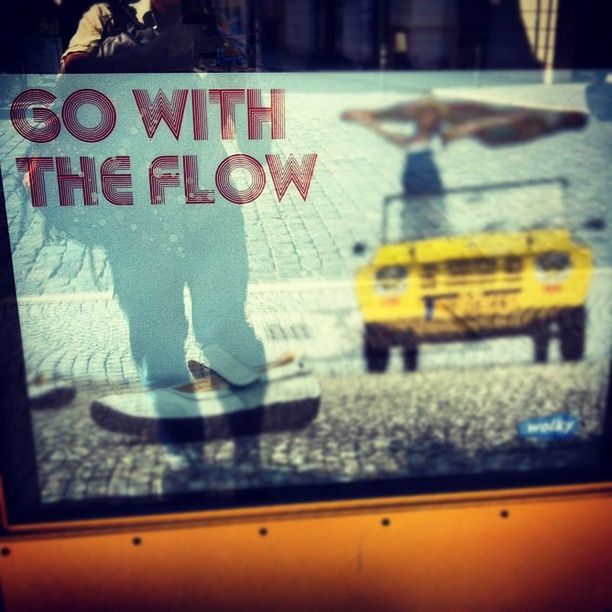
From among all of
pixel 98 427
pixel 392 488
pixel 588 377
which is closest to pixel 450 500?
pixel 392 488

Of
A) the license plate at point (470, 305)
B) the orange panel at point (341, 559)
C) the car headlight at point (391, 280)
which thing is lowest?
the orange panel at point (341, 559)

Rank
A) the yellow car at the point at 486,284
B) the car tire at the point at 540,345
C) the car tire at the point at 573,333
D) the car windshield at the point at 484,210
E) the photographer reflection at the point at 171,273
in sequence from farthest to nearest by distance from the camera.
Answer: the car tire at the point at 540,345 → the car tire at the point at 573,333 → the yellow car at the point at 486,284 → the car windshield at the point at 484,210 → the photographer reflection at the point at 171,273

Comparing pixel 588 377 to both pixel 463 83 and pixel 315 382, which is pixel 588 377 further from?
pixel 463 83

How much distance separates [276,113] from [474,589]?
1.24 m

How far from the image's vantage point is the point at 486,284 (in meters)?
1.80

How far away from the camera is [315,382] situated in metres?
2.05

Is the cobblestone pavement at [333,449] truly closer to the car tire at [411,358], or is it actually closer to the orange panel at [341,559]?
the orange panel at [341,559]

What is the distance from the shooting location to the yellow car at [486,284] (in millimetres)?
1816

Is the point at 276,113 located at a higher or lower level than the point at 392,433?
higher

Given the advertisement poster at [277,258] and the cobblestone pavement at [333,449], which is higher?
the advertisement poster at [277,258]

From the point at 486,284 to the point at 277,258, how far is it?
624 millimetres

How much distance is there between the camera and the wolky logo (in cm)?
164

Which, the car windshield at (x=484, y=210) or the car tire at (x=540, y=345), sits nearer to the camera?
the car windshield at (x=484, y=210)

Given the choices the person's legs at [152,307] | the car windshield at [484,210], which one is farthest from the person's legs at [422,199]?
the person's legs at [152,307]
